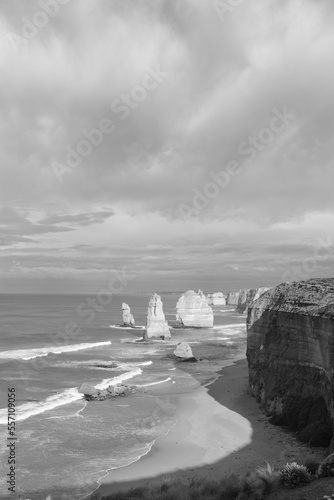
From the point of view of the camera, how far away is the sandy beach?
1986 centimetres

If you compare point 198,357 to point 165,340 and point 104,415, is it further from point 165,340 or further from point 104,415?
point 104,415

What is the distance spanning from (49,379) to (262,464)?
27369 millimetres

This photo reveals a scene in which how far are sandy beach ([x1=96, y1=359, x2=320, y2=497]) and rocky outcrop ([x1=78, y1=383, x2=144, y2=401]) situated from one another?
493 cm

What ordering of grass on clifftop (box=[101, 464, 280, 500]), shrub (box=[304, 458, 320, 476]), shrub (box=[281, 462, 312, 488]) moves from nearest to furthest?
grass on clifftop (box=[101, 464, 280, 500])
shrub (box=[281, 462, 312, 488])
shrub (box=[304, 458, 320, 476])

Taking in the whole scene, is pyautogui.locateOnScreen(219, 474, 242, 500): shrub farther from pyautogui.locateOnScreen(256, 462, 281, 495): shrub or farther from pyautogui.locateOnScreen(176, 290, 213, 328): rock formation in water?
pyautogui.locateOnScreen(176, 290, 213, 328): rock formation in water

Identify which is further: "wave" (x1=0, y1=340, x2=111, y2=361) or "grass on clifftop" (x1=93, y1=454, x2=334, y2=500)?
"wave" (x1=0, y1=340, x2=111, y2=361)

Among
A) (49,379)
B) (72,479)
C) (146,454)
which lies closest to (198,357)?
(49,379)

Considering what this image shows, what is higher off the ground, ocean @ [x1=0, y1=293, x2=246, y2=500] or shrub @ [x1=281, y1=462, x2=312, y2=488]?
shrub @ [x1=281, y1=462, x2=312, y2=488]

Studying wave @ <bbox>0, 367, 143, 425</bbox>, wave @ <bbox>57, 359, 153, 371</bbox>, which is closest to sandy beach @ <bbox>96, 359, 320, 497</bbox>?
wave @ <bbox>0, 367, 143, 425</bbox>

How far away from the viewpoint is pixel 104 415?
97.1 ft

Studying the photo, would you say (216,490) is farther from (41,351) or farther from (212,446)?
(41,351)

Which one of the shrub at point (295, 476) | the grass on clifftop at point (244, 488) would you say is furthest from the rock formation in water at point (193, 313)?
the shrub at point (295, 476)

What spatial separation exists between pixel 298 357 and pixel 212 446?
7709 millimetres

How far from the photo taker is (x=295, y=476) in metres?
14.6
